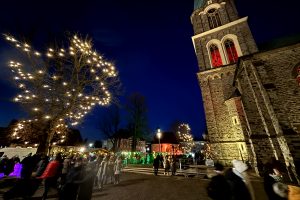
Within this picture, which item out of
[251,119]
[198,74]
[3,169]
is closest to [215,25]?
[198,74]

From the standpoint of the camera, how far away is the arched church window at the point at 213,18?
72.7ft

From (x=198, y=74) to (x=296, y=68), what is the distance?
9460mm

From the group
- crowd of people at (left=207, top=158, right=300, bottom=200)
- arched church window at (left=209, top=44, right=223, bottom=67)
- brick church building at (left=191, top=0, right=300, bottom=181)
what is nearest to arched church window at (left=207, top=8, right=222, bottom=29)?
brick church building at (left=191, top=0, right=300, bottom=181)

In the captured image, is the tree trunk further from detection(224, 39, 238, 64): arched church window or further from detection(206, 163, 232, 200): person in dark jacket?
detection(224, 39, 238, 64): arched church window

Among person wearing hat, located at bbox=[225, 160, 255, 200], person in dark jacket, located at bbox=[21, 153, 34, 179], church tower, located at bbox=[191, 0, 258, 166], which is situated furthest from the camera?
church tower, located at bbox=[191, 0, 258, 166]

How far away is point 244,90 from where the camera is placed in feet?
42.1

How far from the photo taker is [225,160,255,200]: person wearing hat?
11.3 feet

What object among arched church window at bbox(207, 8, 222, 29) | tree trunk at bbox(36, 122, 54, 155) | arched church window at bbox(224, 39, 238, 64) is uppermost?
arched church window at bbox(207, 8, 222, 29)

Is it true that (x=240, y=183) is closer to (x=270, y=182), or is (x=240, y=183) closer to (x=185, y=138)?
(x=270, y=182)

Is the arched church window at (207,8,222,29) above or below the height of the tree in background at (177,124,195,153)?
above

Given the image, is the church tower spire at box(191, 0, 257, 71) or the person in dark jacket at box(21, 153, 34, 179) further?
the church tower spire at box(191, 0, 257, 71)

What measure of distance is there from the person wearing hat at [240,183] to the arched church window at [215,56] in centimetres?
1824

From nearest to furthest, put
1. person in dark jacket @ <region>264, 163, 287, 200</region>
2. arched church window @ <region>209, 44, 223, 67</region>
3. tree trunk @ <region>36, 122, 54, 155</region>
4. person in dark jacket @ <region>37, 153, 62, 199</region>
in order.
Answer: person in dark jacket @ <region>264, 163, 287, 200</region> < person in dark jacket @ <region>37, 153, 62, 199</region> < tree trunk @ <region>36, 122, 54, 155</region> < arched church window @ <region>209, 44, 223, 67</region>

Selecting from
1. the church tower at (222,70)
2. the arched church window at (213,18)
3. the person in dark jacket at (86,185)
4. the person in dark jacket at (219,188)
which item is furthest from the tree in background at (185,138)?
the person in dark jacket at (219,188)
